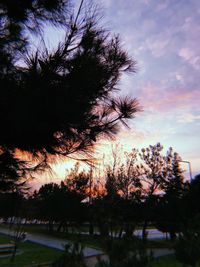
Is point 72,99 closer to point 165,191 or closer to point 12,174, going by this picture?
point 12,174

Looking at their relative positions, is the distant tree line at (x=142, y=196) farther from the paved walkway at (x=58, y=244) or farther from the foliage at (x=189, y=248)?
the foliage at (x=189, y=248)

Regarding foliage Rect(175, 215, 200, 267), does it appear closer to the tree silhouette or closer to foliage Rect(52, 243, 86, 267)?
foliage Rect(52, 243, 86, 267)

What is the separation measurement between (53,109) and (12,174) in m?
1.08

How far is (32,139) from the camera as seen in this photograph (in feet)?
9.57

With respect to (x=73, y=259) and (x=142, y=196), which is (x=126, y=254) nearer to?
(x=73, y=259)

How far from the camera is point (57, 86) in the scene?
2736 mm

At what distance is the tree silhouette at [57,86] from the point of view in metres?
2.60

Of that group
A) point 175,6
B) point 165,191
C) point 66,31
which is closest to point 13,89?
point 66,31

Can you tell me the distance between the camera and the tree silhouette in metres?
2.60

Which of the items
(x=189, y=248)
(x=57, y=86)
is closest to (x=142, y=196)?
(x=189, y=248)

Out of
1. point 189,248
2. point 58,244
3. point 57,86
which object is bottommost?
point 58,244

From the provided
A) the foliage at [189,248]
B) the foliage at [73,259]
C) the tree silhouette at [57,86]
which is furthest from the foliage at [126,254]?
the foliage at [189,248]

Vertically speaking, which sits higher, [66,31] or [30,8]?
[30,8]

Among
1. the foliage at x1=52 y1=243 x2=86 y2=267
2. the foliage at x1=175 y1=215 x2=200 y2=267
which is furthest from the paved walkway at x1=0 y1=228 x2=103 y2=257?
the foliage at x1=52 y1=243 x2=86 y2=267
